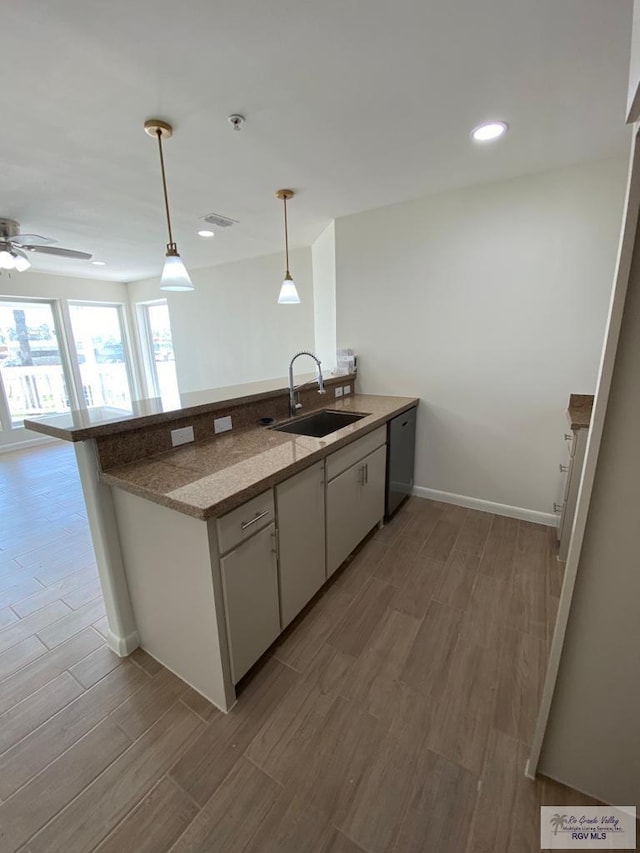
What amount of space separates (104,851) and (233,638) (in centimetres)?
62

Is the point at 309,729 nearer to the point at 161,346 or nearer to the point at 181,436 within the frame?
the point at 181,436

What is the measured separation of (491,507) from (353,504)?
1.43 meters

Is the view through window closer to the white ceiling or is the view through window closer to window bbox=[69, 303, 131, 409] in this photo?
window bbox=[69, 303, 131, 409]

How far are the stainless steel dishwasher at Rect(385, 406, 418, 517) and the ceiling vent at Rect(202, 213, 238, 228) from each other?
2.35 metres

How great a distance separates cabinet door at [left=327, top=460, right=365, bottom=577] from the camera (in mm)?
1936

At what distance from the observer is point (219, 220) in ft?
10.3

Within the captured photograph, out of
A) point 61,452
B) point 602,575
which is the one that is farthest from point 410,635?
point 61,452

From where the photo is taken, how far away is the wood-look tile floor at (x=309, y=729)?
1.06 meters

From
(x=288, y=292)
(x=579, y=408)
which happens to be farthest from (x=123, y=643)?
(x=579, y=408)

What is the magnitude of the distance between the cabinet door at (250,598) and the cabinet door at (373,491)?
3.02 feet

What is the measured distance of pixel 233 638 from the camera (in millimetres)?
1349

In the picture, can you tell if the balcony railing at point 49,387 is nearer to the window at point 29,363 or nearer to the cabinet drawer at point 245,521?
the window at point 29,363

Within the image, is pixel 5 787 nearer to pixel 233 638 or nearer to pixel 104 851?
pixel 104 851

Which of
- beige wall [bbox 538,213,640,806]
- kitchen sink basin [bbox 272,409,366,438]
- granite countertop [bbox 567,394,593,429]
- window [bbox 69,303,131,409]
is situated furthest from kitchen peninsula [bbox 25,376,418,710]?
window [bbox 69,303,131,409]
